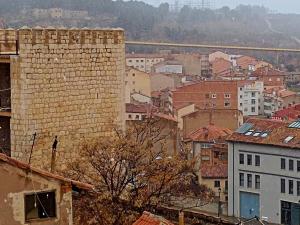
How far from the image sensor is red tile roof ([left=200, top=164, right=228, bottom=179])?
1689 inches

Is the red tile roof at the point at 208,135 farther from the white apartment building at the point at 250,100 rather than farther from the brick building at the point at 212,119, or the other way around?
the white apartment building at the point at 250,100

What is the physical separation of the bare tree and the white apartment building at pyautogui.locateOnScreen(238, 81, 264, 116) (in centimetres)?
6762

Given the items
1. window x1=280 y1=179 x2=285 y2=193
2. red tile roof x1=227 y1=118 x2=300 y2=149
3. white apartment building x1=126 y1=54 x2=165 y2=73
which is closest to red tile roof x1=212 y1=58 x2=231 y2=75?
white apartment building x1=126 y1=54 x2=165 y2=73

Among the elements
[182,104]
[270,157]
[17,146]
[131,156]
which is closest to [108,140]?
[131,156]

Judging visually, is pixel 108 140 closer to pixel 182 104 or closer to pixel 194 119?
pixel 194 119

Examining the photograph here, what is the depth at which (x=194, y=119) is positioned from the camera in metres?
57.4

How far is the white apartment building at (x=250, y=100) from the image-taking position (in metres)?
79.9

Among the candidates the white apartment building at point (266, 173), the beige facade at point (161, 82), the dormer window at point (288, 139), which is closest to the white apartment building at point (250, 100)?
the beige facade at point (161, 82)

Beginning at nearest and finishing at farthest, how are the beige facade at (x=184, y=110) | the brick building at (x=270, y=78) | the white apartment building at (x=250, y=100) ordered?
1. the beige facade at (x=184, y=110)
2. the white apartment building at (x=250, y=100)
3. the brick building at (x=270, y=78)

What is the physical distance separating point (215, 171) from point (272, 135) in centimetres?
568

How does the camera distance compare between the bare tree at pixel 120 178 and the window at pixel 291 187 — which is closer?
the bare tree at pixel 120 178

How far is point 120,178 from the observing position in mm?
11758

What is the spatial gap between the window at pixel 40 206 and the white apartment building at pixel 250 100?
7206cm

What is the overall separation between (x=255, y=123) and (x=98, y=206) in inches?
1257
